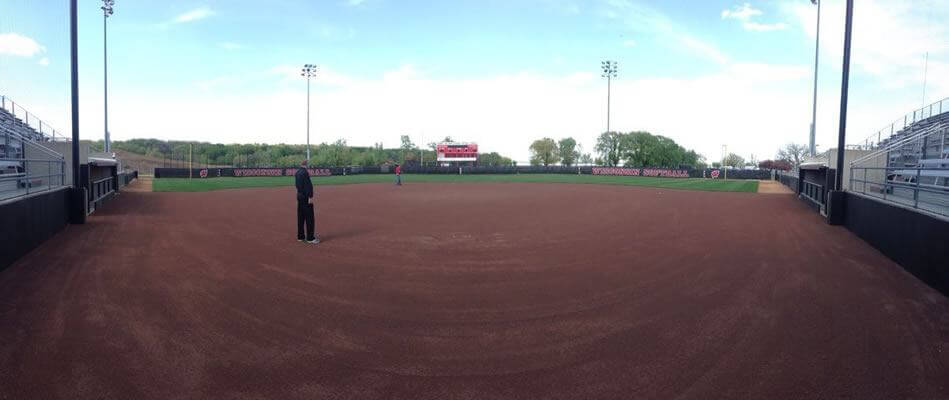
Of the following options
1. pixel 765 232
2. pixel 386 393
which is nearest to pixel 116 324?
pixel 386 393

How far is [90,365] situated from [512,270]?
5.50m

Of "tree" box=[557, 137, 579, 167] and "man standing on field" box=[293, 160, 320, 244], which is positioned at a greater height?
"tree" box=[557, 137, 579, 167]

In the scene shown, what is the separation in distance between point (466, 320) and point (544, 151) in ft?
490

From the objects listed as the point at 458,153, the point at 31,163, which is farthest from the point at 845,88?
the point at 458,153

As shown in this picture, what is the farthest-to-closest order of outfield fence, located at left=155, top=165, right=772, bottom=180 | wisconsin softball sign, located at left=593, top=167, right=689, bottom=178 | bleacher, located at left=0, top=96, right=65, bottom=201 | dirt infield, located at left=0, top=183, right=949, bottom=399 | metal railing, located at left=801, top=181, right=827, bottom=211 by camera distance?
wisconsin softball sign, located at left=593, top=167, right=689, bottom=178, outfield fence, located at left=155, top=165, right=772, bottom=180, metal railing, located at left=801, top=181, right=827, bottom=211, bleacher, located at left=0, top=96, right=65, bottom=201, dirt infield, located at left=0, top=183, right=949, bottom=399

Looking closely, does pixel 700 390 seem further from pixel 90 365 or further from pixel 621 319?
pixel 90 365

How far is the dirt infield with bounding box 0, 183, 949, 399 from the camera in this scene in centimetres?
406

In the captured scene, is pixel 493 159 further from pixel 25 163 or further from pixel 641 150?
pixel 25 163

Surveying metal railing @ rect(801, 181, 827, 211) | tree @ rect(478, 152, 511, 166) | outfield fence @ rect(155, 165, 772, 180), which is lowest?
metal railing @ rect(801, 181, 827, 211)

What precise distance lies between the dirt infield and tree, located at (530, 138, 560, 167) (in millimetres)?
142993

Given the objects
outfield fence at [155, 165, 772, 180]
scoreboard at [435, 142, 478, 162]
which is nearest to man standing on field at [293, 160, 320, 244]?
outfield fence at [155, 165, 772, 180]

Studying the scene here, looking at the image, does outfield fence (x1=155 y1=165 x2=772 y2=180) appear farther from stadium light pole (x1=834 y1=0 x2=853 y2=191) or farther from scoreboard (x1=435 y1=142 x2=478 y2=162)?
stadium light pole (x1=834 y1=0 x2=853 y2=191)

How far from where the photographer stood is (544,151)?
152 metres

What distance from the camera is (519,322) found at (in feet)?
18.0
